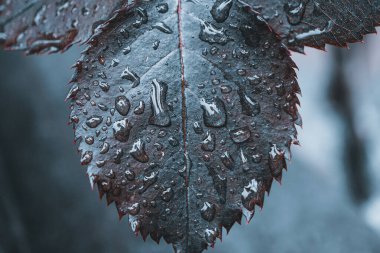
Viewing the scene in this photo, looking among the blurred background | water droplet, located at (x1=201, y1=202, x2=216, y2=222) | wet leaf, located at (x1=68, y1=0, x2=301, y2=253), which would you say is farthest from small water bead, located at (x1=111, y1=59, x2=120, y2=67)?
the blurred background

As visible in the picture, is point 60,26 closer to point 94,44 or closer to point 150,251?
point 94,44

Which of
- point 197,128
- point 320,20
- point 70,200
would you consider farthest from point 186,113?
point 70,200

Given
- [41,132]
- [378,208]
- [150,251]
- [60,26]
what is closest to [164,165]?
[60,26]

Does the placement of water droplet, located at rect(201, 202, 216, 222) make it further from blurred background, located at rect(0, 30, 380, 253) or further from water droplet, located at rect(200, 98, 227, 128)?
blurred background, located at rect(0, 30, 380, 253)

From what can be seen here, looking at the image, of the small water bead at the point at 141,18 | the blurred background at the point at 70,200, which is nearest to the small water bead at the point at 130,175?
the small water bead at the point at 141,18

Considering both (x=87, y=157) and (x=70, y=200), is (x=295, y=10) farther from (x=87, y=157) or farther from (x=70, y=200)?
(x=70, y=200)
